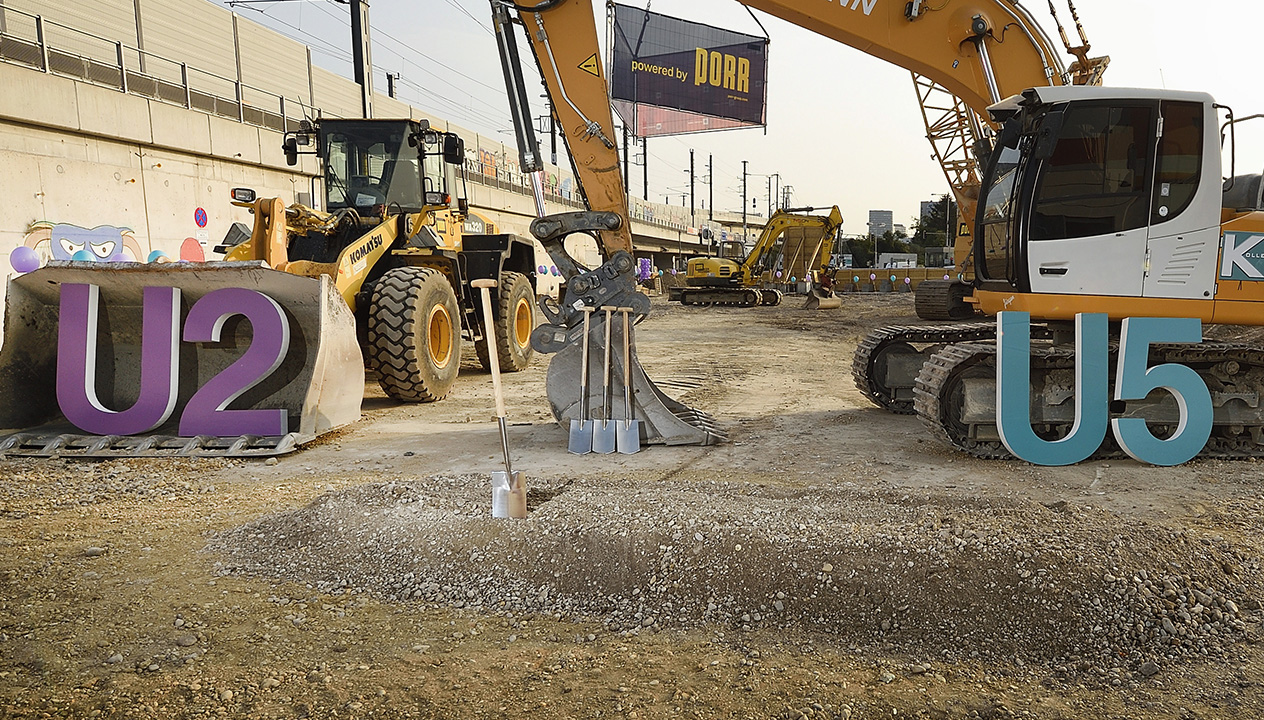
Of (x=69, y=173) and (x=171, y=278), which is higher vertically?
(x=69, y=173)

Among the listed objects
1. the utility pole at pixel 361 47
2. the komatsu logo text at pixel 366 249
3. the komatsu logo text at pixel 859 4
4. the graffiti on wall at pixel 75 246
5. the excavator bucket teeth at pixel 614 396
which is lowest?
the excavator bucket teeth at pixel 614 396

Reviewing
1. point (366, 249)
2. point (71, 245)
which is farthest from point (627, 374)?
point (71, 245)

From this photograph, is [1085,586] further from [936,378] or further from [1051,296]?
[1051,296]

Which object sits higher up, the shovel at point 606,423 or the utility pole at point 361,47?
the utility pole at point 361,47

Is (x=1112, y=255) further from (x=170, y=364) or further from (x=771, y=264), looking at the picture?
(x=771, y=264)

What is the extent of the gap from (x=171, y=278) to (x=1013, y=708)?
594cm

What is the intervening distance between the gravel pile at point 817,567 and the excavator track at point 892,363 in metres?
3.07

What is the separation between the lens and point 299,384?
5883 mm

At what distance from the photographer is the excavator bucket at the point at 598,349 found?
18.3ft

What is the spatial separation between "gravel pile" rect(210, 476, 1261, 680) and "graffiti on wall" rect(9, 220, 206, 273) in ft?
24.6

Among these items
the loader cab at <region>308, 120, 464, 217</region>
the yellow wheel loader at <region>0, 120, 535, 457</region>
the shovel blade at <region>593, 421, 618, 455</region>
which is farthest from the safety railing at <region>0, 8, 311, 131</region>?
the shovel blade at <region>593, 421, 618, 455</region>

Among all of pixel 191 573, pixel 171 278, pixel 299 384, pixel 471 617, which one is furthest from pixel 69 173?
pixel 471 617

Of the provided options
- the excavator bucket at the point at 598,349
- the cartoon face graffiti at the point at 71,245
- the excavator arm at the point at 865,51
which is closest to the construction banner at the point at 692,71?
the cartoon face graffiti at the point at 71,245

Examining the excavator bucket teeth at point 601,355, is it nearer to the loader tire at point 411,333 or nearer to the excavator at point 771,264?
the loader tire at point 411,333
